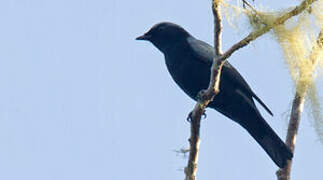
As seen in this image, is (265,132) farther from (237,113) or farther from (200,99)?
(200,99)

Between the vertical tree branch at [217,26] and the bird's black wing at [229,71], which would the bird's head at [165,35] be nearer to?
the bird's black wing at [229,71]

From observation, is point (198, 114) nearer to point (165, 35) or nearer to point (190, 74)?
point (190, 74)

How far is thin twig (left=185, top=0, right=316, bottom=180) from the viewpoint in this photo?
4.11 metres

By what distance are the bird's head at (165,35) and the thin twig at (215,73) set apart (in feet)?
7.24

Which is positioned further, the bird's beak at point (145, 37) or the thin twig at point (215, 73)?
the bird's beak at point (145, 37)

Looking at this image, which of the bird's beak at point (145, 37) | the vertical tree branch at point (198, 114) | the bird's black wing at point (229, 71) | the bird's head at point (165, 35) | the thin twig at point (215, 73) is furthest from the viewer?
the bird's beak at point (145, 37)

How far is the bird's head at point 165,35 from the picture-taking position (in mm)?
6988

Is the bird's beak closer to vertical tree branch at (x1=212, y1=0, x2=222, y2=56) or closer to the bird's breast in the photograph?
the bird's breast

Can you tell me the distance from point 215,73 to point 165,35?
8.88 feet

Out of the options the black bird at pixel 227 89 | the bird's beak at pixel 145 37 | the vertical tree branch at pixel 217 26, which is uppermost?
the vertical tree branch at pixel 217 26

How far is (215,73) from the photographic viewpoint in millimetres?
4523

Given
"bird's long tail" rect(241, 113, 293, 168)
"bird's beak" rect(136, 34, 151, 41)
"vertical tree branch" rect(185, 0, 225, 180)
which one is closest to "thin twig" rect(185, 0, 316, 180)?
"vertical tree branch" rect(185, 0, 225, 180)

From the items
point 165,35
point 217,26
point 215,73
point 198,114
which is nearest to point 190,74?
point 165,35

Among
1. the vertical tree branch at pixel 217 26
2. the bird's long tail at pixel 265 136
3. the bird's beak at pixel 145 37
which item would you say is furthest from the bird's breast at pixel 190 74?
the vertical tree branch at pixel 217 26
